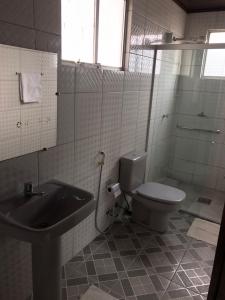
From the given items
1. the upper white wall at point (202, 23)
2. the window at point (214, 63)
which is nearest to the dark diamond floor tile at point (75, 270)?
the window at point (214, 63)

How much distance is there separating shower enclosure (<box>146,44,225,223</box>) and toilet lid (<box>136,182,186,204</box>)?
0.57m

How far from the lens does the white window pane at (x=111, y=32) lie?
2170mm

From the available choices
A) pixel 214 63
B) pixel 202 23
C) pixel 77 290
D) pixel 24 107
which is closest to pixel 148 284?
pixel 77 290

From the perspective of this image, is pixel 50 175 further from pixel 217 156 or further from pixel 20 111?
pixel 217 156

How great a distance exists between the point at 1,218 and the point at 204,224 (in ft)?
7.41

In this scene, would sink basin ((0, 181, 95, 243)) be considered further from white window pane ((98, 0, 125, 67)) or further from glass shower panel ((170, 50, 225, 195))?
glass shower panel ((170, 50, 225, 195))

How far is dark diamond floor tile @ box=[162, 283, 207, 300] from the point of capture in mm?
1882

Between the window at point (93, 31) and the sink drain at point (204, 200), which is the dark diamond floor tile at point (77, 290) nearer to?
the window at point (93, 31)

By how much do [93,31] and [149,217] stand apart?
183cm

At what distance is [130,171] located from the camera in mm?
2564

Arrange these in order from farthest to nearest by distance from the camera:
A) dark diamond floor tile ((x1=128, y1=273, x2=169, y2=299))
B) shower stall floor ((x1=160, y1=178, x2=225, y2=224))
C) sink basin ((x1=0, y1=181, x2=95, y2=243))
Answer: shower stall floor ((x1=160, y1=178, x2=225, y2=224)) < dark diamond floor tile ((x1=128, y1=273, x2=169, y2=299)) < sink basin ((x1=0, y1=181, x2=95, y2=243))

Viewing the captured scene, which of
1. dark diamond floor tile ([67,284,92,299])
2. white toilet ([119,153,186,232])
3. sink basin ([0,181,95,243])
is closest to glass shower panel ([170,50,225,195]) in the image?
white toilet ([119,153,186,232])

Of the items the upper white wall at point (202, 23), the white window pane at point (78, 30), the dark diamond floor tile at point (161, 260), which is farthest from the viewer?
the upper white wall at point (202, 23)

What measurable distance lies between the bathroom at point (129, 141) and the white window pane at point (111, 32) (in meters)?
0.03
